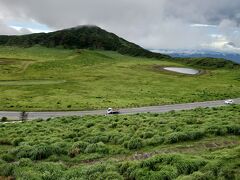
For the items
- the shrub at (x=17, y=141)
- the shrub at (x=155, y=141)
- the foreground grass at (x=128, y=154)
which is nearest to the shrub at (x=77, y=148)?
the foreground grass at (x=128, y=154)

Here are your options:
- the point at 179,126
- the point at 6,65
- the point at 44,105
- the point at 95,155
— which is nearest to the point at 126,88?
the point at 44,105

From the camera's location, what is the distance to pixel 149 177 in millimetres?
18922

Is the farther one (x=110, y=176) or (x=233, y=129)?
(x=233, y=129)

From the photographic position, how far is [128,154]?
2562 cm

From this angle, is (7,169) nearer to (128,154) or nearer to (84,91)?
(128,154)

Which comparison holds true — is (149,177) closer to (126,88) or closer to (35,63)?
(126,88)

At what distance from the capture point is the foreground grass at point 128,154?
19750mm

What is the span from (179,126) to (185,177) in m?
14.9

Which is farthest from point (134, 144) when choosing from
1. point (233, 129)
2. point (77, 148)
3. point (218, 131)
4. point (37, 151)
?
point (233, 129)

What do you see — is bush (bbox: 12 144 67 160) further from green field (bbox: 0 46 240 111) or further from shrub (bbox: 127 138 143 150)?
green field (bbox: 0 46 240 111)

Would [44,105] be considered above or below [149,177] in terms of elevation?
below

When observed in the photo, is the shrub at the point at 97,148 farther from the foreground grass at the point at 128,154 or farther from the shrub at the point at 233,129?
the shrub at the point at 233,129

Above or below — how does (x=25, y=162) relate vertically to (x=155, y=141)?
below

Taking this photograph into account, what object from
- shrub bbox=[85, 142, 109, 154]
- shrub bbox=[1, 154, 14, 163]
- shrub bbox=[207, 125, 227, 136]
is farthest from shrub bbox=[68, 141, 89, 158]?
shrub bbox=[207, 125, 227, 136]
